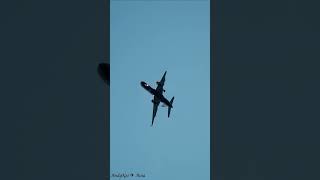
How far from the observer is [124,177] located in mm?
5262

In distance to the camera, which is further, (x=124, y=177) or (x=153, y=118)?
(x=153, y=118)

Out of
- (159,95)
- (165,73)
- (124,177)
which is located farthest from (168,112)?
(159,95)
